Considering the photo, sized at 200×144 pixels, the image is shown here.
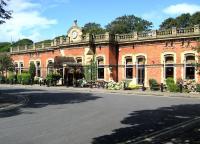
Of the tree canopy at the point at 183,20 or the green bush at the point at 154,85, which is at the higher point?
the tree canopy at the point at 183,20

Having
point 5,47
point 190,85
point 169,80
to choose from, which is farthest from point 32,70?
point 5,47

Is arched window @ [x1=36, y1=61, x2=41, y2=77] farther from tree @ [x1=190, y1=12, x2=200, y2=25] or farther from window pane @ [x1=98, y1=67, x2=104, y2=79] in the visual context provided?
tree @ [x1=190, y1=12, x2=200, y2=25]

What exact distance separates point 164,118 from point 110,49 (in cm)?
2498

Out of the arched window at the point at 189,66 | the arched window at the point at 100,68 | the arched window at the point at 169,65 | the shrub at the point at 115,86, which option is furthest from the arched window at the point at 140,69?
the arched window at the point at 189,66

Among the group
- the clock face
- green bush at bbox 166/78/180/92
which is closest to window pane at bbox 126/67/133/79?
green bush at bbox 166/78/180/92

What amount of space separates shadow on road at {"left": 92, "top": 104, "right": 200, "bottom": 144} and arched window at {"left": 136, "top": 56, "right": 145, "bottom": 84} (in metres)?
19.3

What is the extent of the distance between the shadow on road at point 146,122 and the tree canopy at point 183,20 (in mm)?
57054

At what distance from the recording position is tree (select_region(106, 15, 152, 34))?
294 feet

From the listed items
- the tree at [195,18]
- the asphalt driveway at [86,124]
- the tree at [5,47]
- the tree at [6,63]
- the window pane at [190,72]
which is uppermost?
the tree at [195,18]

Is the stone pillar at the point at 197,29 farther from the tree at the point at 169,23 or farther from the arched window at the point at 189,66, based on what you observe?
the tree at the point at 169,23

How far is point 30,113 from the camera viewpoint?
1716 cm

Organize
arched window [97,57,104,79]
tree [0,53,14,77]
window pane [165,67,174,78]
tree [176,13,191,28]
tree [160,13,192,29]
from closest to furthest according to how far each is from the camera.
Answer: window pane [165,67,174,78] → arched window [97,57,104,79] → tree [0,53,14,77] → tree [160,13,192,29] → tree [176,13,191,28]

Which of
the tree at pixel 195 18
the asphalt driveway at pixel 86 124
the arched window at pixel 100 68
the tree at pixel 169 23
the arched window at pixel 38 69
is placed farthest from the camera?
the tree at pixel 169 23

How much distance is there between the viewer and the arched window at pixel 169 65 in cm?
3479
